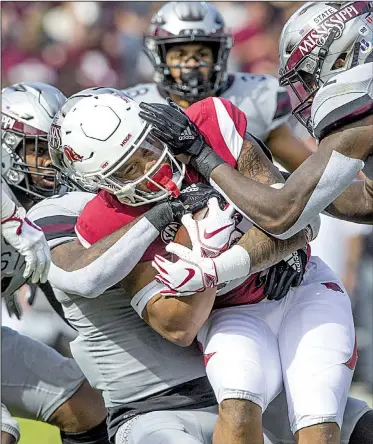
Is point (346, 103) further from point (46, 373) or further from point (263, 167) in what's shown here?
point (46, 373)

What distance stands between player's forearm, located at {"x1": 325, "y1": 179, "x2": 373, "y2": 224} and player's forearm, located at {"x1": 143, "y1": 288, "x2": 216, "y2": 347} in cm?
57

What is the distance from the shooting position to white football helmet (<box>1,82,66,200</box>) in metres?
3.50

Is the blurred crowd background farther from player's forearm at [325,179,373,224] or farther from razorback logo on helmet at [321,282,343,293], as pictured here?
razorback logo on helmet at [321,282,343,293]

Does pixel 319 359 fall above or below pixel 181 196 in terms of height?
below

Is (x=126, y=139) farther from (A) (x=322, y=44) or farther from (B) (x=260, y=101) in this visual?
(B) (x=260, y=101)

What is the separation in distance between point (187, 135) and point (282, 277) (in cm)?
47

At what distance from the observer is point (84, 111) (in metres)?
2.74

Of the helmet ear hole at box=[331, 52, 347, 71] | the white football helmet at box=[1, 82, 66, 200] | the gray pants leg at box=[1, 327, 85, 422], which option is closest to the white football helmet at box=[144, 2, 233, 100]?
the white football helmet at box=[1, 82, 66, 200]

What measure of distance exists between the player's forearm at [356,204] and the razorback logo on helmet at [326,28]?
0.42 m

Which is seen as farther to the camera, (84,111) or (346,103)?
(84,111)

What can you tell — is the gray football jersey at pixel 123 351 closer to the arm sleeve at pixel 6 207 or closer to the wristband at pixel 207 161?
the arm sleeve at pixel 6 207

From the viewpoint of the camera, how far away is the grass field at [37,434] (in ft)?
14.6

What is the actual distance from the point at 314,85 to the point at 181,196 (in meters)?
0.58

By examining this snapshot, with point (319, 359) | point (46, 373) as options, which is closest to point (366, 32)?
point (319, 359)
